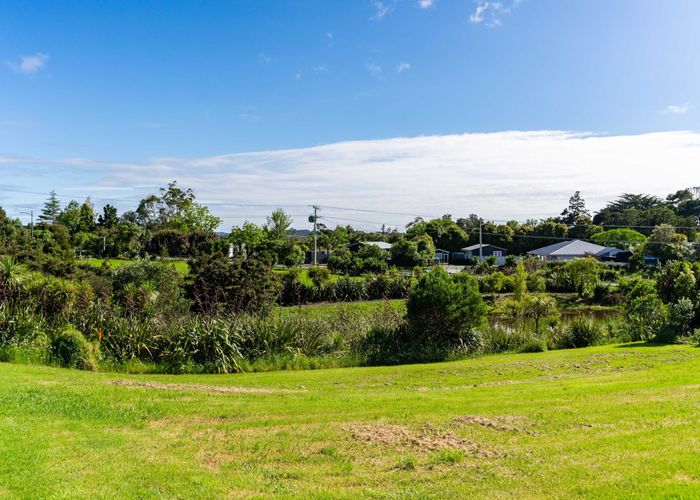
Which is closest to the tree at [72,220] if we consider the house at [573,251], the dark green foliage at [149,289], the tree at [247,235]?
the tree at [247,235]

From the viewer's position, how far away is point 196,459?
6113mm

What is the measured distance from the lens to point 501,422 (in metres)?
7.23

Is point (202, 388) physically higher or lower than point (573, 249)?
lower

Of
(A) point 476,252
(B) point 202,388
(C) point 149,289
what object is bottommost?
(B) point 202,388

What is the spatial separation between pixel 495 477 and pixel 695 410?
3703 millimetres

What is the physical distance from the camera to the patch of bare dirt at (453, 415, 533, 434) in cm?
695

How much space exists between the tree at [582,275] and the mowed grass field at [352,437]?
3274 cm

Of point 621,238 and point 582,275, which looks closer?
point 582,275

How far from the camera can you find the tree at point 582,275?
41778 mm

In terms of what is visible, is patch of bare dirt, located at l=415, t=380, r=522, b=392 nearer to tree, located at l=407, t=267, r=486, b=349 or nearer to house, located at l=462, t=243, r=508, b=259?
tree, located at l=407, t=267, r=486, b=349

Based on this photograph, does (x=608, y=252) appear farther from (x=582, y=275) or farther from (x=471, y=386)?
(x=471, y=386)

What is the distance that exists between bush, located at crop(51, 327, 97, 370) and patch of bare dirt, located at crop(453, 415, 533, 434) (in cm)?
927

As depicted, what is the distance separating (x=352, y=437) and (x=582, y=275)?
40.6m

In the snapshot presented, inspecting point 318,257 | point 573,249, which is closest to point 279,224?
point 318,257
